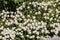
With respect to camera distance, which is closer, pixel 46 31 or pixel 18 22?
pixel 46 31

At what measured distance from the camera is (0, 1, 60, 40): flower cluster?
823 cm

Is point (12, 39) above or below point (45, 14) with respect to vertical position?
below

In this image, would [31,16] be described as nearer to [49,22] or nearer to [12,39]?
[49,22]

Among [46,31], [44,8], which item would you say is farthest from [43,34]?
[44,8]

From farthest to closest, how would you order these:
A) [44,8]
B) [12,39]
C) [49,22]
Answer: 1. [44,8]
2. [49,22]
3. [12,39]

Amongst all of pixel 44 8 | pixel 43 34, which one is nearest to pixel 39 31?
pixel 43 34

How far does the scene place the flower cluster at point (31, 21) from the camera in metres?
8.23

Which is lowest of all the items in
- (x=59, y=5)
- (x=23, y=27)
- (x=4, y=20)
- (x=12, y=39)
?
(x=12, y=39)

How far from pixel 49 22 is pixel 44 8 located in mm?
945

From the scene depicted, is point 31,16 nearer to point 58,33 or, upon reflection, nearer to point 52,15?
point 52,15

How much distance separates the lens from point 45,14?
898 centimetres

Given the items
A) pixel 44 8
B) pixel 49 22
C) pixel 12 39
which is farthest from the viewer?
pixel 44 8

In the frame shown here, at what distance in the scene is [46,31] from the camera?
823 cm

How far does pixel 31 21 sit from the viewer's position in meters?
8.73
